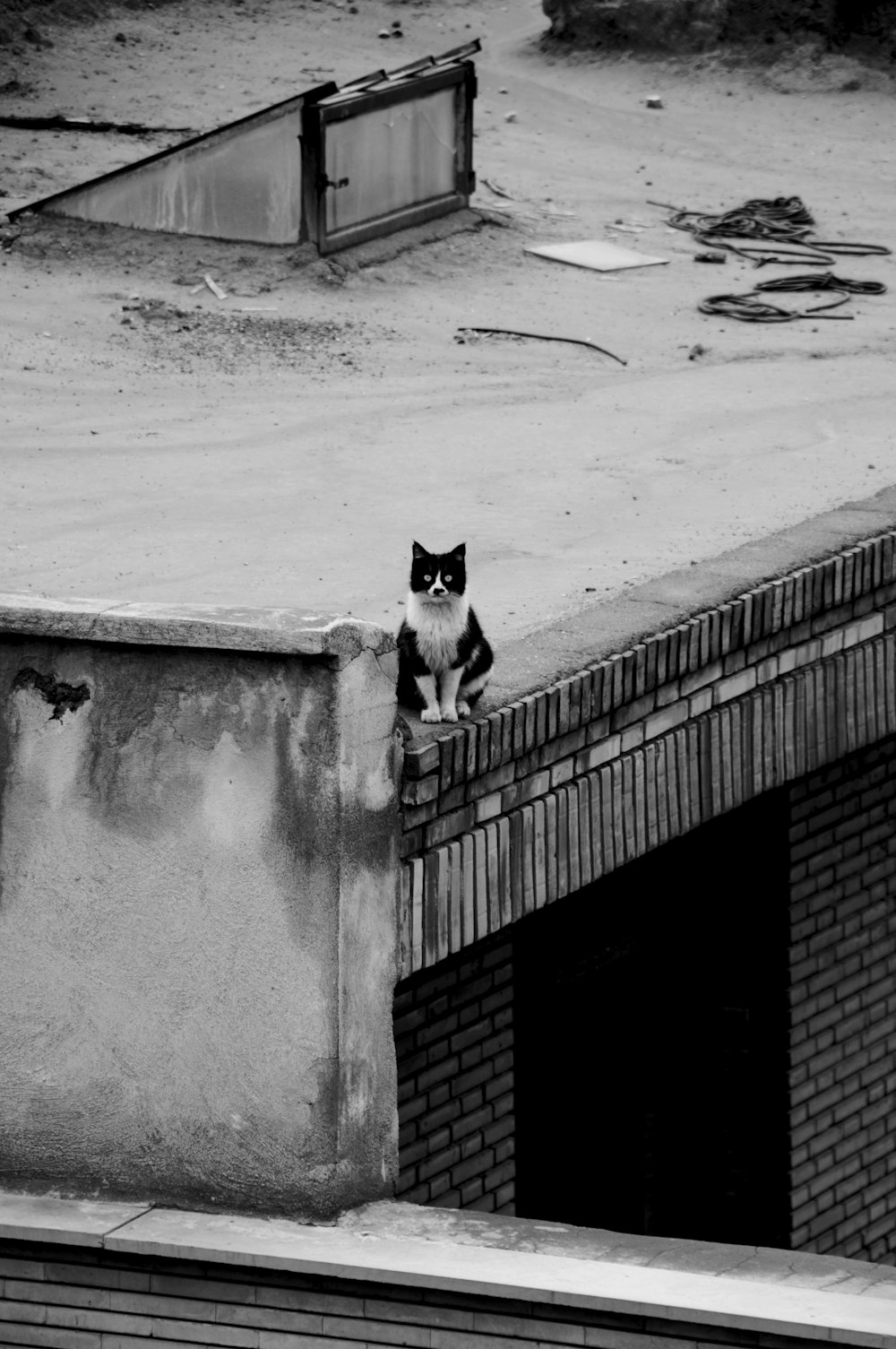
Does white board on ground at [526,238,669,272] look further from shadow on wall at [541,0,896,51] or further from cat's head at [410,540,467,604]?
cat's head at [410,540,467,604]

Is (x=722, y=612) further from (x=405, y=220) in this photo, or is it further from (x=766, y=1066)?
(x=405, y=220)

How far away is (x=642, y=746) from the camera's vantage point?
264 inches

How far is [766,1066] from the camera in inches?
322

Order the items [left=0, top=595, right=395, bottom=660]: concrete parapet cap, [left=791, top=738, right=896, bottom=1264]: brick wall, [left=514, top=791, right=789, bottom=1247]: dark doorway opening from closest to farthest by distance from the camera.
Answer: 1. [left=0, top=595, right=395, bottom=660]: concrete parapet cap
2. [left=514, top=791, right=789, bottom=1247]: dark doorway opening
3. [left=791, top=738, right=896, bottom=1264]: brick wall

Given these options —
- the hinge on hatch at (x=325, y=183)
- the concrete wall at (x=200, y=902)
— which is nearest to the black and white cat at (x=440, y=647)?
the concrete wall at (x=200, y=902)

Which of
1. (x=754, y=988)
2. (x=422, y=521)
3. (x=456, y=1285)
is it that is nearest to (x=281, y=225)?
(x=422, y=521)

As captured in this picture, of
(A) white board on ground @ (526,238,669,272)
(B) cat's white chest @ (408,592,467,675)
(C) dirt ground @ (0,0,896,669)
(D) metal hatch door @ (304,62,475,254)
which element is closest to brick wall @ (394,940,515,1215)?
(B) cat's white chest @ (408,592,467,675)

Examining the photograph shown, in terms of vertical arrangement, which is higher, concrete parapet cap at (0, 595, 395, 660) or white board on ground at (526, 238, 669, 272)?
concrete parapet cap at (0, 595, 395, 660)

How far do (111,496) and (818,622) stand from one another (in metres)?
4.31

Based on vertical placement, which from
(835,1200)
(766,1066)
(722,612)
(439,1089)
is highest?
(722,612)

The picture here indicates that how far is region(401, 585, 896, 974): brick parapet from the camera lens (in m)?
6.04

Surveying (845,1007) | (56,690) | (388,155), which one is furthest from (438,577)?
(388,155)

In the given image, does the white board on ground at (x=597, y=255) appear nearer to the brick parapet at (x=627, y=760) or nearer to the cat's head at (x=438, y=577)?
the brick parapet at (x=627, y=760)

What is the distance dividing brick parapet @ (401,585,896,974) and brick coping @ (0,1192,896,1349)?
0.78 m
